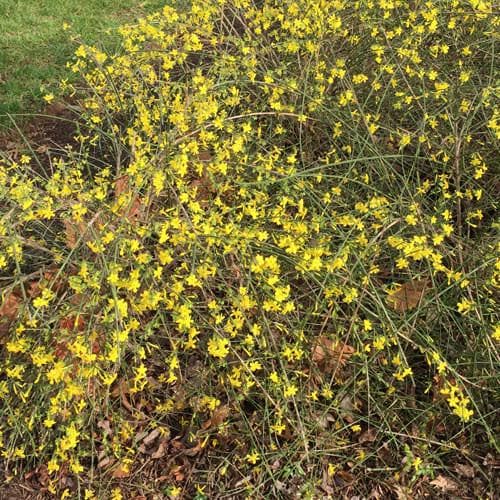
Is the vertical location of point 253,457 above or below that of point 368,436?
above

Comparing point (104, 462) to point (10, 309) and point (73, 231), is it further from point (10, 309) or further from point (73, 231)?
point (73, 231)

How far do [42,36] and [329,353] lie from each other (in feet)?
14.9

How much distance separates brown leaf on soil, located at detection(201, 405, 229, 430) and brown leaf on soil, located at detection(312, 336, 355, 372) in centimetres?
45

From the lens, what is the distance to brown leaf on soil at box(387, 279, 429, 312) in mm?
2680

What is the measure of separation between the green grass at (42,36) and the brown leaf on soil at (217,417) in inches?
119

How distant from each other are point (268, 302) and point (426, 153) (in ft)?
4.19

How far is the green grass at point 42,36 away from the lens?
4.83 meters

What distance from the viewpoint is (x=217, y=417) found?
2.56m

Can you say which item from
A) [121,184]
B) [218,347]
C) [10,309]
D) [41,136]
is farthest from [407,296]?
[41,136]

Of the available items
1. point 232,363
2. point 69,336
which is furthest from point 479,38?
point 69,336

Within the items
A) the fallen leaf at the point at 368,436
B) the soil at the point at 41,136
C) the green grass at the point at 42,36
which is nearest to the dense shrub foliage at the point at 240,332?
the fallen leaf at the point at 368,436

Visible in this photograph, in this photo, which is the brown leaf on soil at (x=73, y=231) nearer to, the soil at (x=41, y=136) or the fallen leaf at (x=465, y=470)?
the soil at (x=41, y=136)

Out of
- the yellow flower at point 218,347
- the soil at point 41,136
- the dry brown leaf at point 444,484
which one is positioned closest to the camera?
the yellow flower at point 218,347

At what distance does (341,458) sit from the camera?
2.57 m
